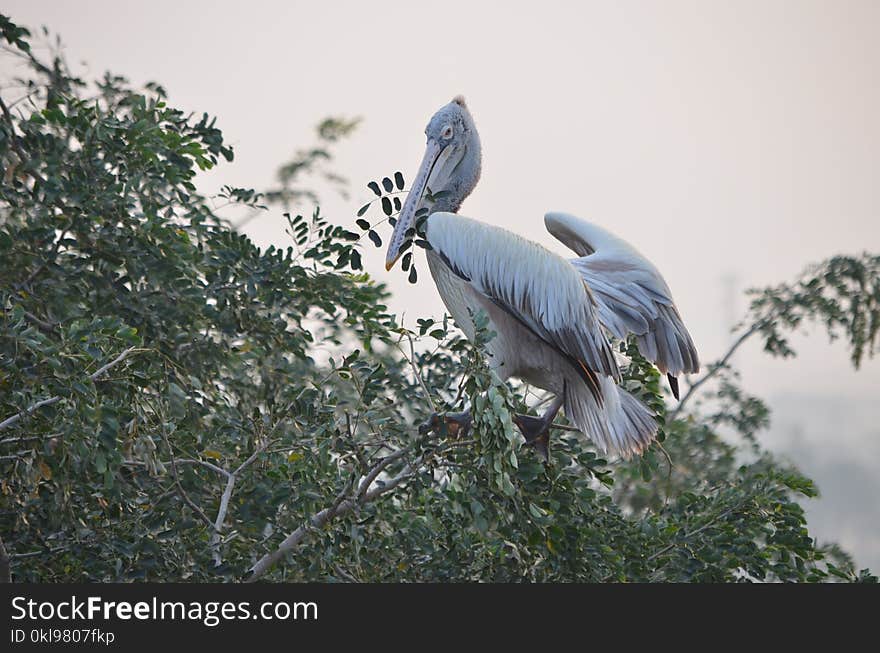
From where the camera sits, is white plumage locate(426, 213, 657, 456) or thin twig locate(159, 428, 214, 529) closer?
thin twig locate(159, 428, 214, 529)

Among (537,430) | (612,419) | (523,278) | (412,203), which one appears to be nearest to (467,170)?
(412,203)

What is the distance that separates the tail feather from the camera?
4.82 metres

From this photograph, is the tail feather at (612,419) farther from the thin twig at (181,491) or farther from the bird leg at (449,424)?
the thin twig at (181,491)

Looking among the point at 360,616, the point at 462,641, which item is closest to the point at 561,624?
the point at 462,641

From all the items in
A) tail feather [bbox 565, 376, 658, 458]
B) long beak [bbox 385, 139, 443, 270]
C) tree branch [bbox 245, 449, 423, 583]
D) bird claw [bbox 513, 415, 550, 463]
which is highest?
long beak [bbox 385, 139, 443, 270]

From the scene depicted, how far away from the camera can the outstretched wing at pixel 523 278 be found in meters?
4.80

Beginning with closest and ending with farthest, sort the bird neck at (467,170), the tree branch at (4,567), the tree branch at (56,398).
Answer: the tree branch at (56,398) → the tree branch at (4,567) → the bird neck at (467,170)

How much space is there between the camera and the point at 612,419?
4.86 m

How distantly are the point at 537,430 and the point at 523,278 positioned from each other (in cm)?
70

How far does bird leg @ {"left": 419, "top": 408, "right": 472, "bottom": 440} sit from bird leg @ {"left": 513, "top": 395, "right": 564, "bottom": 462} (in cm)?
19

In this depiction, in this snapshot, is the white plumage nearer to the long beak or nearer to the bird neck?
the long beak

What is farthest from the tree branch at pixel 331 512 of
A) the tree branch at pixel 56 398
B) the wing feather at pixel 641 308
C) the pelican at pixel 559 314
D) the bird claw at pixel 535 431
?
the wing feather at pixel 641 308

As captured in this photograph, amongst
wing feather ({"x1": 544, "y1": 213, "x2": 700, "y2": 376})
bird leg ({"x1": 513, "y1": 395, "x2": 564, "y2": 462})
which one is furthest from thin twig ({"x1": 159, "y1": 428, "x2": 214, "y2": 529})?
wing feather ({"x1": 544, "y1": 213, "x2": 700, "y2": 376})

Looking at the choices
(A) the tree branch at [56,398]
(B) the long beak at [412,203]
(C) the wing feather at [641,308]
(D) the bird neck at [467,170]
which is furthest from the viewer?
(D) the bird neck at [467,170]
